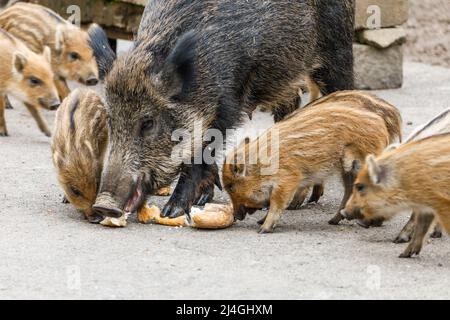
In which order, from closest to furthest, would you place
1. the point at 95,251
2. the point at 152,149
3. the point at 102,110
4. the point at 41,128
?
the point at 95,251 < the point at 152,149 < the point at 102,110 < the point at 41,128

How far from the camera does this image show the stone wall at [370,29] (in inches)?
421

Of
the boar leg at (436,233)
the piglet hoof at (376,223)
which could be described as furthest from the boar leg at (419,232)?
the boar leg at (436,233)

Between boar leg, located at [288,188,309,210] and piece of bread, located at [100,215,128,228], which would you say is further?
boar leg, located at [288,188,309,210]

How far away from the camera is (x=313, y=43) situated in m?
7.34

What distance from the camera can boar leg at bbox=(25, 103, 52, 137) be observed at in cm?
930

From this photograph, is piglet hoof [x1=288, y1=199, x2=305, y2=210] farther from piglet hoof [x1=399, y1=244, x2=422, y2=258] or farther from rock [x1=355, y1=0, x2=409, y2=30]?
rock [x1=355, y1=0, x2=409, y2=30]

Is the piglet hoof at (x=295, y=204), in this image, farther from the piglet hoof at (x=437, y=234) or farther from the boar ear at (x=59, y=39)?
the boar ear at (x=59, y=39)

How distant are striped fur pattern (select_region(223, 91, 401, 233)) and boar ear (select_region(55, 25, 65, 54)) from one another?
13.2ft

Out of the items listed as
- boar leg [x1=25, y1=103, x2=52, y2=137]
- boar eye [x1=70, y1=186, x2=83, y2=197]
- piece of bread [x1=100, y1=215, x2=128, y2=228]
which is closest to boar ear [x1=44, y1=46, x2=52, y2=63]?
boar leg [x1=25, y1=103, x2=52, y2=137]

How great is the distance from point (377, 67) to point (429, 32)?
303 centimetres

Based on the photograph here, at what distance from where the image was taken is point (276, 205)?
6293 mm

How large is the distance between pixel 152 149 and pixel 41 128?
328 centimetres
